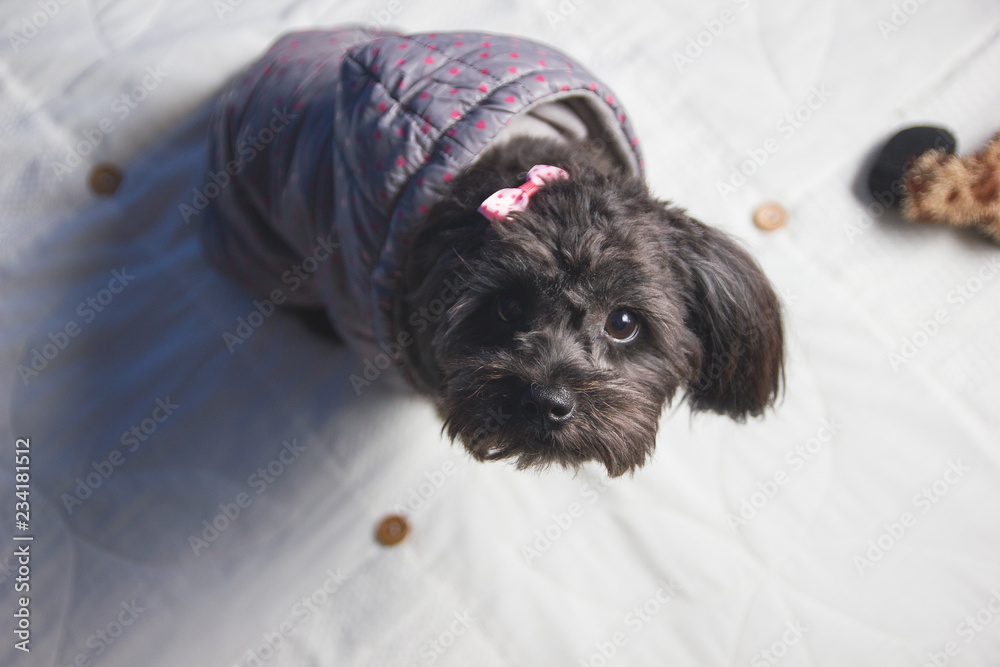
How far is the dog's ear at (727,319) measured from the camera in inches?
47.5

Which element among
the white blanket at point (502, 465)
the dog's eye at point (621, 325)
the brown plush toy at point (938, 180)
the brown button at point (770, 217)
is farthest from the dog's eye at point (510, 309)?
the brown plush toy at point (938, 180)

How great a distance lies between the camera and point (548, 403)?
1091mm

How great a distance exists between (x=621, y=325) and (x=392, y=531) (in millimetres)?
795

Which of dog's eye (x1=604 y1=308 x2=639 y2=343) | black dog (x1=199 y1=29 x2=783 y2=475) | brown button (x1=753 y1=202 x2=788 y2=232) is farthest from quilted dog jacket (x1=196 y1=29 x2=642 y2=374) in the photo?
brown button (x1=753 y1=202 x2=788 y2=232)

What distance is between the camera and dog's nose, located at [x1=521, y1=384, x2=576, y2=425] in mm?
1092

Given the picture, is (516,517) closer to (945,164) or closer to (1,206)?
(945,164)

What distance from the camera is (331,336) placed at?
5.87 ft

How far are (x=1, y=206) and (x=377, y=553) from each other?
55.9 inches

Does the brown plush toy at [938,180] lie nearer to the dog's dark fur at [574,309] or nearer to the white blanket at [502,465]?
the white blanket at [502,465]

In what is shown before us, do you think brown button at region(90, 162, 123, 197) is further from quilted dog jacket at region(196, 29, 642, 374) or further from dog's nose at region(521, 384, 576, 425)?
→ dog's nose at region(521, 384, 576, 425)

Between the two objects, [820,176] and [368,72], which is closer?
[368,72]

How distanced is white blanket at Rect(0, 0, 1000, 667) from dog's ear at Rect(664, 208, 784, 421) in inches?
7.4

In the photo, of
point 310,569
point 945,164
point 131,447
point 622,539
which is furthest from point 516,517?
point 945,164

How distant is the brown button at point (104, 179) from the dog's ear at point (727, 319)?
155cm
